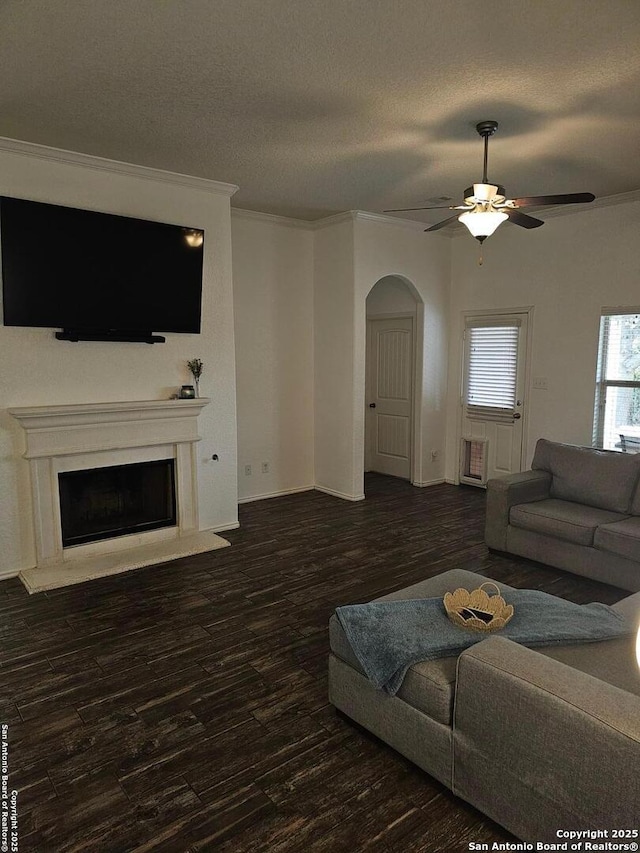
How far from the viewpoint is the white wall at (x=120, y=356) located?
3.92m

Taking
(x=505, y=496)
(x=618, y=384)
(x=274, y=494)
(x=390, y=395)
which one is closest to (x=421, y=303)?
(x=390, y=395)

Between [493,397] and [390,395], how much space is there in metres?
1.34

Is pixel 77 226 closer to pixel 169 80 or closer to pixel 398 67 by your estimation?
pixel 169 80

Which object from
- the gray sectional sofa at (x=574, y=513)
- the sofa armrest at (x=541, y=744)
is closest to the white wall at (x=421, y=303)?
the gray sectional sofa at (x=574, y=513)

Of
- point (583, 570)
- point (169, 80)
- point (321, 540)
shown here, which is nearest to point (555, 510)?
point (583, 570)

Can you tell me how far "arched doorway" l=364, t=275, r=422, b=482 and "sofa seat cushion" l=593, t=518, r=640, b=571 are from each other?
9.97ft

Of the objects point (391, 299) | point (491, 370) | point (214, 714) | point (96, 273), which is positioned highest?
point (391, 299)

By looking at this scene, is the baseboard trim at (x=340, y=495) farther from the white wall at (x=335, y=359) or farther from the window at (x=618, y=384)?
the window at (x=618, y=384)

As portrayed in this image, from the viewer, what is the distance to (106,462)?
4.37m

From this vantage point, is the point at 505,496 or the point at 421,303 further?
the point at 421,303

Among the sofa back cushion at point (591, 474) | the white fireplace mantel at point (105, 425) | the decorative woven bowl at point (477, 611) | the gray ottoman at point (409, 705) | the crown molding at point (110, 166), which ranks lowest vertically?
the gray ottoman at point (409, 705)

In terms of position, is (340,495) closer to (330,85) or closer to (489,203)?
(489,203)

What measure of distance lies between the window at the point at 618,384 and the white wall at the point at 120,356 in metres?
3.51

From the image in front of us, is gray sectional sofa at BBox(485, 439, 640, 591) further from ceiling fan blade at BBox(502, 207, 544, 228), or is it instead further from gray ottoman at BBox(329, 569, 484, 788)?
gray ottoman at BBox(329, 569, 484, 788)
